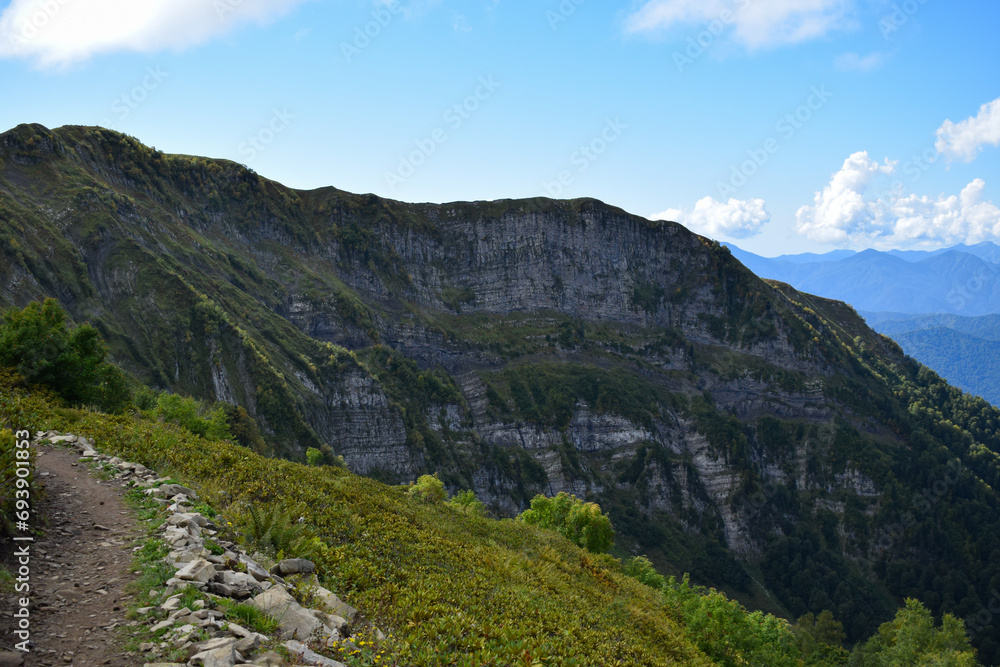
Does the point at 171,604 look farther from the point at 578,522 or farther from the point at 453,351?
the point at 453,351

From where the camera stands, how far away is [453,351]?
166 metres

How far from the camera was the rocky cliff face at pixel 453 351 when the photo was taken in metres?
86.0

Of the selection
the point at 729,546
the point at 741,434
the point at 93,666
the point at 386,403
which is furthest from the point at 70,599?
the point at 741,434

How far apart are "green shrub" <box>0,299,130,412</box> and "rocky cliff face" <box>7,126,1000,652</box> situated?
43.9 meters

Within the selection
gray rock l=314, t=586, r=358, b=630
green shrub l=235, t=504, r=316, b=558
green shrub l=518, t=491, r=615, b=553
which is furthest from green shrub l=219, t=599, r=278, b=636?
green shrub l=518, t=491, r=615, b=553

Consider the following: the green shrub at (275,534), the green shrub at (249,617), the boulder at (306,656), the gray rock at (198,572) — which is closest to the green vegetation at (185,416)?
the green shrub at (275,534)

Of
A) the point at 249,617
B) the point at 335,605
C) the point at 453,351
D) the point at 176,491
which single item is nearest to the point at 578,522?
the point at 176,491

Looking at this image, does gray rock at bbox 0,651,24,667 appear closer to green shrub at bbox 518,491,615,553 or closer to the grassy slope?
the grassy slope

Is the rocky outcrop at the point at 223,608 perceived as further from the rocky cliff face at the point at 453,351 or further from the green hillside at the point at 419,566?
the rocky cliff face at the point at 453,351

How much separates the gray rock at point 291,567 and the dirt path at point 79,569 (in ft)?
9.33

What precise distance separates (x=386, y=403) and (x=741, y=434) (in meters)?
112

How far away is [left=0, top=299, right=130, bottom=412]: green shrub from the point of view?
85.4ft

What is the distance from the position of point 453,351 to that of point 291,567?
154m

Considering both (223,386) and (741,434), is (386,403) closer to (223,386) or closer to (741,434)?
(223,386)
